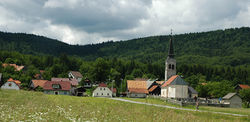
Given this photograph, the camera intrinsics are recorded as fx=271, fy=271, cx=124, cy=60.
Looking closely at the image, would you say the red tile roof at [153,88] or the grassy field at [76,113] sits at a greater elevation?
the red tile roof at [153,88]

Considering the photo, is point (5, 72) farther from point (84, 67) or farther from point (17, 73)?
point (84, 67)

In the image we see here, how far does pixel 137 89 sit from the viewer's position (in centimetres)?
8694

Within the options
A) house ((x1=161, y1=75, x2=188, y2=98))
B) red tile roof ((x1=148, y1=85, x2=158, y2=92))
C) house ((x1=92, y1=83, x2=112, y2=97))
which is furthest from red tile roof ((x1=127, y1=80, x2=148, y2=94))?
house ((x1=161, y1=75, x2=188, y2=98))

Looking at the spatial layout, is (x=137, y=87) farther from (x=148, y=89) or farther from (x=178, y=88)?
(x=178, y=88)

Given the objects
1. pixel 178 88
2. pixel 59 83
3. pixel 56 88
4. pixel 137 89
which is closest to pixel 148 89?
pixel 137 89

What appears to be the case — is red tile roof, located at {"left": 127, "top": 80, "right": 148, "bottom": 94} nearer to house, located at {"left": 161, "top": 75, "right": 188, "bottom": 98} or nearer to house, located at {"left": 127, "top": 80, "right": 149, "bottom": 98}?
house, located at {"left": 127, "top": 80, "right": 149, "bottom": 98}

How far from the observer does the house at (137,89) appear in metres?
84.2

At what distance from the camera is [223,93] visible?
3465 inches

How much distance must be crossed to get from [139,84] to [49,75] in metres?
51.9

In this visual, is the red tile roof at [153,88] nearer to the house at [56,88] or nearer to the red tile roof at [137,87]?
the red tile roof at [137,87]

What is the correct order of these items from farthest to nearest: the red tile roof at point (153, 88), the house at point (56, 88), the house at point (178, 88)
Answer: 1. the red tile roof at point (153, 88)
2. the house at point (56, 88)
3. the house at point (178, 88)

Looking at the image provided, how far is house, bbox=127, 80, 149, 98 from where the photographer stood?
84250 mm

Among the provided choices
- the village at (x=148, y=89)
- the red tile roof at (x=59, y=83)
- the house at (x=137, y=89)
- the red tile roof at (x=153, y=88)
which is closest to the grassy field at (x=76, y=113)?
the village at (x=148, y=89)

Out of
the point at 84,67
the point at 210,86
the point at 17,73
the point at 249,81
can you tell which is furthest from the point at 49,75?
the point at 249,81
